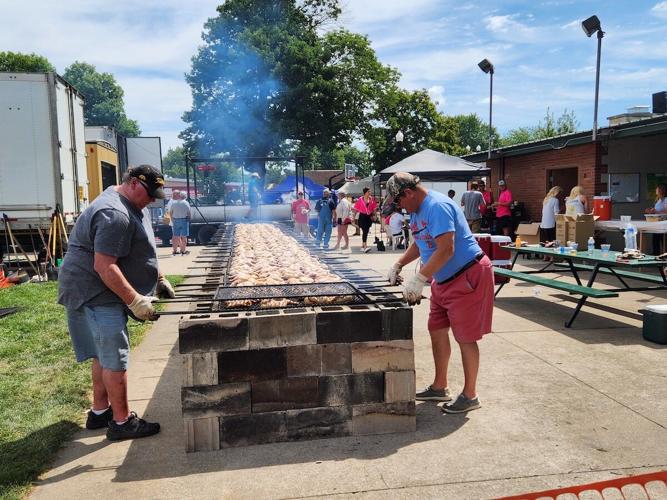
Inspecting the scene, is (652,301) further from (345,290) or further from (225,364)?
(225,364)

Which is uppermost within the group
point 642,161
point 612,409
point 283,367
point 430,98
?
point 430,98

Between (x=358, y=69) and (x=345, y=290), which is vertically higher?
(x=358, y=69)

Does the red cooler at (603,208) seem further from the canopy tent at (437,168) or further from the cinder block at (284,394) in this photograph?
the cinder block at (284,394)

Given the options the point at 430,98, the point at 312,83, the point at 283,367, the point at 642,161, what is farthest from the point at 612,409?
the point at 430,98

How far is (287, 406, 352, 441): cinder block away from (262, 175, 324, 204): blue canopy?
40.5 feet

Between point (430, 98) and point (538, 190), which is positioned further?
point (430, 98)

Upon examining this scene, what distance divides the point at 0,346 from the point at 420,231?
15.5ft

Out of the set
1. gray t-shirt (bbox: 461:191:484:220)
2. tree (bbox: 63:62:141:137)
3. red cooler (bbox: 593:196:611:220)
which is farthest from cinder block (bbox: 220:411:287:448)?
tree (bbox: 63:62:141:137)

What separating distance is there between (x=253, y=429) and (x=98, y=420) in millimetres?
1260

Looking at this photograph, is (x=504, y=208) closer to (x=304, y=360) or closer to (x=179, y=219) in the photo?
(x=179, y=219)

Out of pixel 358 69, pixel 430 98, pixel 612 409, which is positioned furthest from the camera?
pixel 430 98

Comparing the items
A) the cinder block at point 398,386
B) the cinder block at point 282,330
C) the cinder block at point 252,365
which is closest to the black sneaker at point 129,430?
the cinder block at point 252,365

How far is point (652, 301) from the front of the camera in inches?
316

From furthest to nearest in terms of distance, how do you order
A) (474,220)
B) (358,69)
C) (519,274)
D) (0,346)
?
(358,69)
(474,220)
(519,274)
(0,346)
